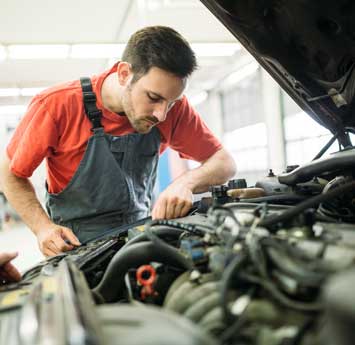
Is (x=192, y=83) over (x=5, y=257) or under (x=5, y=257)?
over

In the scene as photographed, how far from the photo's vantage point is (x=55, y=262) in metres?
0.88

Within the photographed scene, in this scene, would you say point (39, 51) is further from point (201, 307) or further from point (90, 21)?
point (201, 307)

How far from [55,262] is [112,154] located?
0.71 meters

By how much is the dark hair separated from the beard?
0.26 ft

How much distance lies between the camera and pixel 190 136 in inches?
69.8

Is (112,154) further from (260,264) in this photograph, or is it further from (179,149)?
(260,264)

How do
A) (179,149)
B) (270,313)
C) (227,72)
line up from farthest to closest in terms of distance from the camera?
(227,72) < (179,149) < (270,313)

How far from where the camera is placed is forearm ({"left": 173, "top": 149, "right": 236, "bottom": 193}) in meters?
1.42

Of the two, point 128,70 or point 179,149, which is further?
point 179,149

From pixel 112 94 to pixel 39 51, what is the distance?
350 centimetres

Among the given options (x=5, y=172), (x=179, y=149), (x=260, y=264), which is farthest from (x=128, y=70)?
(x=260, y=264)

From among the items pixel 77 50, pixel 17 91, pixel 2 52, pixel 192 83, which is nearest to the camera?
pixel 2 52

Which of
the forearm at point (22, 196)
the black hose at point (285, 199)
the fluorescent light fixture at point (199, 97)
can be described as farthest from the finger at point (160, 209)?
the fluorescent light fixture at point (199, 97)

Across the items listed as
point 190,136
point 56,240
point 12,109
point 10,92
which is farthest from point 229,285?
point 12,109
